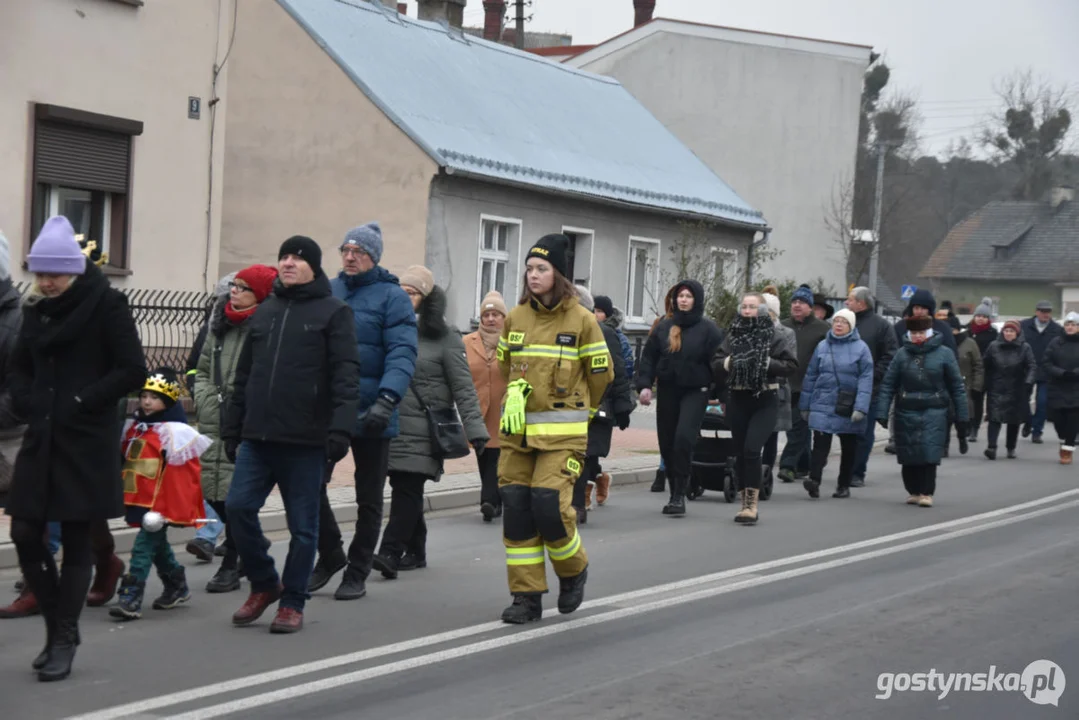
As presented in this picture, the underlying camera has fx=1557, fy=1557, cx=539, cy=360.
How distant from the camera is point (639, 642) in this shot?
7641 millimetres

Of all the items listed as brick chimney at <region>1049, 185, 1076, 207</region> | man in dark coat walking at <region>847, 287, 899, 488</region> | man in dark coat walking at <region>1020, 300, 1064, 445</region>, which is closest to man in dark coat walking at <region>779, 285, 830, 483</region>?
man in dark coat walking at <region>847, 287, 899, 488</region>

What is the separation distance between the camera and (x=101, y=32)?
711 inches

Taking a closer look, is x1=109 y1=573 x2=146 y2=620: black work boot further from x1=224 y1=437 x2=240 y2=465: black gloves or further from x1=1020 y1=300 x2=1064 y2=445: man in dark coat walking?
x1=1020 y1=300 x2=1064 y2=445: man in dark coat walking

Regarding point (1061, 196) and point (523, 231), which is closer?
point (523, 231)

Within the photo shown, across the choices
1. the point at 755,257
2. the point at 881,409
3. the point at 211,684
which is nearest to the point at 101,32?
the point at 881,409

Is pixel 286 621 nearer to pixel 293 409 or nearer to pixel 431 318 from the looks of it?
pixel 293 409

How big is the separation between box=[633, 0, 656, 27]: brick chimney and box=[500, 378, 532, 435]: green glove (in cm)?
3912

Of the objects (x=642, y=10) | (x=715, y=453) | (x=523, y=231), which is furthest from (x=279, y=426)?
(x=642, y=10)

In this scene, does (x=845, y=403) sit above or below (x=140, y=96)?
below

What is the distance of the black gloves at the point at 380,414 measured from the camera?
26.7ft

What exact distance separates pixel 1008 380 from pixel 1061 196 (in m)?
62.6

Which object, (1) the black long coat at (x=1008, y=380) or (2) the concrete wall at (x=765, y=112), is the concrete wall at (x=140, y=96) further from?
(2) the concrete wall at (x=765, y=112)

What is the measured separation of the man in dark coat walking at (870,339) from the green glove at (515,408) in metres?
8.33

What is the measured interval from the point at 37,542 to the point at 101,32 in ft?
41.3
